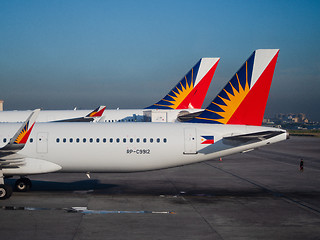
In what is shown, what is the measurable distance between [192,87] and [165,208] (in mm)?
30146

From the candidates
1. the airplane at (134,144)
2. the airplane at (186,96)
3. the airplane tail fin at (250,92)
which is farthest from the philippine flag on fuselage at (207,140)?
the airplane at (186,96)

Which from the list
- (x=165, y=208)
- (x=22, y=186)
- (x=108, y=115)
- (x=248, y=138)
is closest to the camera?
(x=165, y=208)

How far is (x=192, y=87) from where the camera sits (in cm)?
4656

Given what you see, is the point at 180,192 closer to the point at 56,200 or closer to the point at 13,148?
the point at 56,200

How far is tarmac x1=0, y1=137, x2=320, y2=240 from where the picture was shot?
1402cm

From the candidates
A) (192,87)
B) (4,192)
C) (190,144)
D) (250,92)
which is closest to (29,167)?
(4,192)

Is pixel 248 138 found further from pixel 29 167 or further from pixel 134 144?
pixel 29 167

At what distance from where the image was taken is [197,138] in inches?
845

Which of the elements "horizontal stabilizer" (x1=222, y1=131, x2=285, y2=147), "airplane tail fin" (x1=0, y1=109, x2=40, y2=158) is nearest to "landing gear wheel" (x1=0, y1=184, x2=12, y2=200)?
"airplane tail fin" (x1=0, y1=109, x2=40, y2=158)

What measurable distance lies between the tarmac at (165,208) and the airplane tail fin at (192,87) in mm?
18847

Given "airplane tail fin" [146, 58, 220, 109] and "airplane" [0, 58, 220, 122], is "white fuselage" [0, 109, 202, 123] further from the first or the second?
"airplane tail fin" [146, 58, 220, 109]

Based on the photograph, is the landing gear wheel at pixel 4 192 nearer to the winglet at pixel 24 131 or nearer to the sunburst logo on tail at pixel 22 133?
the winglet at pixel 24 131

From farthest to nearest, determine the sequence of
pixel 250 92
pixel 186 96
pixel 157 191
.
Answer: pixel 186 96
pixel 157 191
pixel 250 92

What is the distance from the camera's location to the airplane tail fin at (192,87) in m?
46.1
